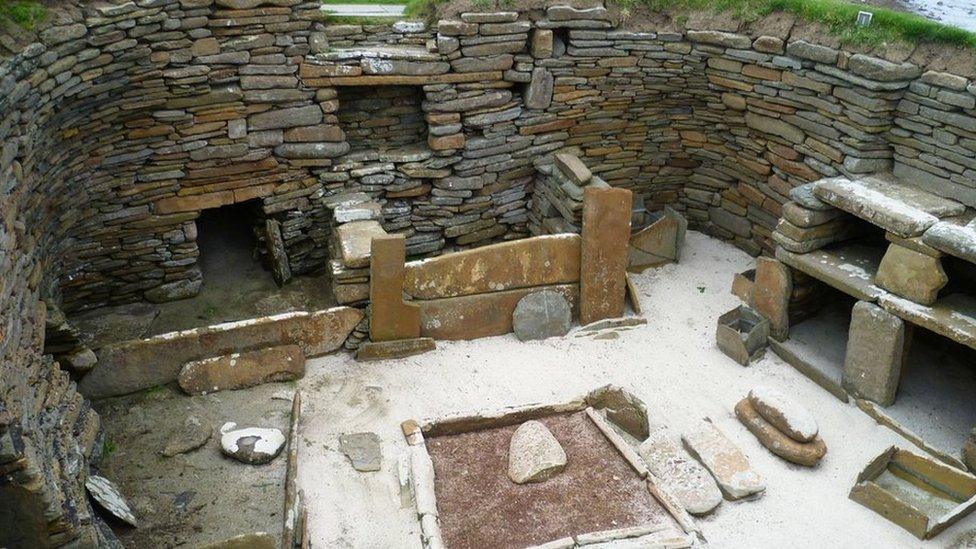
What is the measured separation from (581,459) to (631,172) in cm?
451

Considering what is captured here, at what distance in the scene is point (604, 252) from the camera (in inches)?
319

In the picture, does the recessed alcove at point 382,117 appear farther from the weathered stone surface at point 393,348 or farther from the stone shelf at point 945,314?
the stone shelf at point 945,314

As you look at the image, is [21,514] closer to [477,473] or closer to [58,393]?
[58,393]

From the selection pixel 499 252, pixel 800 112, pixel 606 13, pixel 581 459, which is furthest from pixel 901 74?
pixel 581 459

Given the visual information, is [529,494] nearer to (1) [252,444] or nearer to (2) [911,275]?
(1) [252,444]

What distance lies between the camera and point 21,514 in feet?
14.7

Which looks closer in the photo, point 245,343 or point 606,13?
point 245,343

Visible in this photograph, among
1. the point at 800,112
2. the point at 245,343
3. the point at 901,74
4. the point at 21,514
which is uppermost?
the point at 901,74

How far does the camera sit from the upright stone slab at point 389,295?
7.34 meters

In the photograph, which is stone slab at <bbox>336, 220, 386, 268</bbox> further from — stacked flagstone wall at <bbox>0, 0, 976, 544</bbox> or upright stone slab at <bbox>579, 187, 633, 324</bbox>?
upright stone slab at <bbox>579, 187, 633, 324</bbox>

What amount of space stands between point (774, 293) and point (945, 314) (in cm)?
157

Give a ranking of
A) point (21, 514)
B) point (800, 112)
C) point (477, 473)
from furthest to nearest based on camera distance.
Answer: point (800, 112) → point (477, 473) → point (21, 514)

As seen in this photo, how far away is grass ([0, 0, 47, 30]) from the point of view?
21.2ft

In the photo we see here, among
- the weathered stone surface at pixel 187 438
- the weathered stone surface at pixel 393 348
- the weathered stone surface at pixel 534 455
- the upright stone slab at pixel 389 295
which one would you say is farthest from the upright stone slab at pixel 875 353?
the weathered stone surface at pixel 187 438
